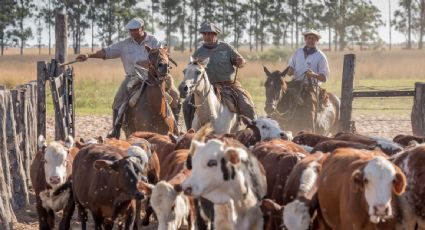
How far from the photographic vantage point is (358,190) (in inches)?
295

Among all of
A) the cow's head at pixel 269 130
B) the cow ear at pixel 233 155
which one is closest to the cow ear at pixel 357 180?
the cow ear at pixel 233 155

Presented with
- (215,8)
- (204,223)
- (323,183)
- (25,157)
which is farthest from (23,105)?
(215,8)

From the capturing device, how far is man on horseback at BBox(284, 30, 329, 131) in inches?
620

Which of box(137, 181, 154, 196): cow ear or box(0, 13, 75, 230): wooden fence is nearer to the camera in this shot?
box(137, 181, 154, 196): cow ear

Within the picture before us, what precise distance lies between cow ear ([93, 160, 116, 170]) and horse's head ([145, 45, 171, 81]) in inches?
170

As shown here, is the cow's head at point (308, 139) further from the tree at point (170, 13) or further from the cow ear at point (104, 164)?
the tree at point (170, 13)

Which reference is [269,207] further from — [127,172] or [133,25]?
[133,25]

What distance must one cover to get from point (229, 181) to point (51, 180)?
3069 millimetres

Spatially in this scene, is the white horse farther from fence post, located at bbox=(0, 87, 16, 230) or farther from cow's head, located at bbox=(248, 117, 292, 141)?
fence post, located at bbox=(0, 87, 16, 230)

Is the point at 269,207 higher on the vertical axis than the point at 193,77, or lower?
lower

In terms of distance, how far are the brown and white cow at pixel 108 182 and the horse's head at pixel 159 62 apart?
3.42 meters

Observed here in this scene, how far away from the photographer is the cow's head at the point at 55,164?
10.3m

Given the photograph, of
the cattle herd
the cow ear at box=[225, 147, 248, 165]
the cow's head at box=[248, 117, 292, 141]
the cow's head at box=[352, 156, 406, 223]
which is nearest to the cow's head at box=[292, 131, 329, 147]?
the cow's head at box=[248, 117, 292, 141]

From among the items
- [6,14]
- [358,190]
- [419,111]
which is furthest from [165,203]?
[6,14]
